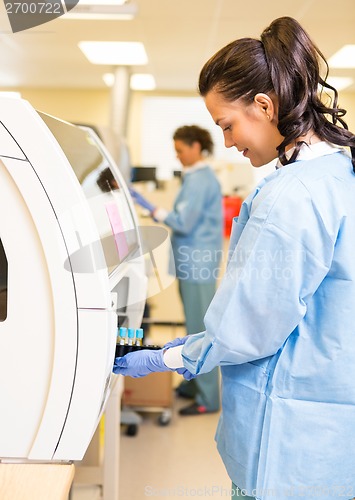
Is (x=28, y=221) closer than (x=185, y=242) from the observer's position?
Yes

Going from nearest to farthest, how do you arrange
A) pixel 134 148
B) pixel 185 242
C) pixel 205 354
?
1. pixel 205 354
2. pixel 185 242
3. pixel 134 148

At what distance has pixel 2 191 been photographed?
86 cm

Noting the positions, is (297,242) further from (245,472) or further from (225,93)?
(245,472)

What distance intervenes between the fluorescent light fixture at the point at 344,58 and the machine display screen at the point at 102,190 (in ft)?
2.90

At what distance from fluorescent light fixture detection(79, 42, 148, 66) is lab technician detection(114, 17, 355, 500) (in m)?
3.31

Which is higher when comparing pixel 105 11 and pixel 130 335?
pixel 105 11

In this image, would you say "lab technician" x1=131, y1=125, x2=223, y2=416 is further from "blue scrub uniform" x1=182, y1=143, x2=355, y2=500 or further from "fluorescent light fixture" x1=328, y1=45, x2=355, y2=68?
"blue scrub uniform" x1=182, y1=143, x2=355, y2=500

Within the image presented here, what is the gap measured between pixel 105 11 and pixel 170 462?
239cm

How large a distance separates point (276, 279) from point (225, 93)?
0.37 metres

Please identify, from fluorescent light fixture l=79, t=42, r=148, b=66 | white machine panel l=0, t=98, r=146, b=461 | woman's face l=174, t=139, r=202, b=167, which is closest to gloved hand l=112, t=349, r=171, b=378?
white machine panel l=0, t=98, r=146, b=461

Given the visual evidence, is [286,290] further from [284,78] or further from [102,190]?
[102,190]

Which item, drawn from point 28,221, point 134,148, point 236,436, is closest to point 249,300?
point 236,436

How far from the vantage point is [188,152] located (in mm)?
3064

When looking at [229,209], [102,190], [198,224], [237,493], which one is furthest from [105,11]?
[237,493]
